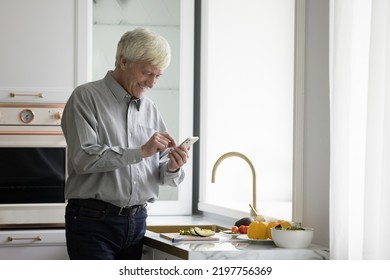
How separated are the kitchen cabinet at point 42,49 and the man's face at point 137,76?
3.57 feet

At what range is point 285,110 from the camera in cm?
412

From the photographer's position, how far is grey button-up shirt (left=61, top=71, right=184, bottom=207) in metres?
2.79

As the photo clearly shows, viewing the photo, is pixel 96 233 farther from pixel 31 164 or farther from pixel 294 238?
pixel 31 164

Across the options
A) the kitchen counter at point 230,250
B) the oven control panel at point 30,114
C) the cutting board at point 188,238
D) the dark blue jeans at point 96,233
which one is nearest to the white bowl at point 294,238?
the kitchen counter at point 230,250

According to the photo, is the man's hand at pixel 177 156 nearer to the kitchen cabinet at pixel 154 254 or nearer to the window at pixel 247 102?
the kitchen cabinet at pixel 154 254

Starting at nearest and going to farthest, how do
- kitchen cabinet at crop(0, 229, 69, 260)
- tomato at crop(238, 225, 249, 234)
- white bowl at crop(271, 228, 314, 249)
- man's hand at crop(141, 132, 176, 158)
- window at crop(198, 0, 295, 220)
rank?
man's hand at crop(141, 132, 176, 158), white bowl at crop(271, 228, 314, 249), tomato at crop(238, 225, 249, 234), kitchen cabinet at crop(0, 229, 69, 260), window at crop(198, 0, 295, 220)

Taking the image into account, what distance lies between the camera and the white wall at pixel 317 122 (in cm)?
309

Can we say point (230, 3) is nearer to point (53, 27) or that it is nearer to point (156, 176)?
point (53, 27)

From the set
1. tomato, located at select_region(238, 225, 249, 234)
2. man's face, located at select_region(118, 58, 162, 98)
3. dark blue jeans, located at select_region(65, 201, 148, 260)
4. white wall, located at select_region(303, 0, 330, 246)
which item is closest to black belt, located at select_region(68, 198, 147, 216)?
dark blue jeans, located at select_region(65, 201, 148, 260)

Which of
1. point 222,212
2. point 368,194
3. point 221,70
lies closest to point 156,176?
point 368,194

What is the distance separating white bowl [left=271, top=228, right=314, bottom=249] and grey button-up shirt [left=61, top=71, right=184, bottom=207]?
458 mm

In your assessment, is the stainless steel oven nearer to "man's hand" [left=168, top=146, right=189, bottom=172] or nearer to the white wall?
"man's hand" [left=168, top=146, right=189, bottom=172]

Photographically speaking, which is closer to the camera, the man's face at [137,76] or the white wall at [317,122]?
the man's face at [137,76]

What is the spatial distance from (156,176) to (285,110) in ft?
4.19
